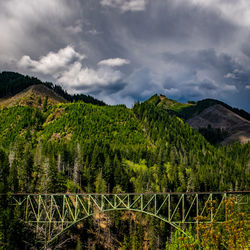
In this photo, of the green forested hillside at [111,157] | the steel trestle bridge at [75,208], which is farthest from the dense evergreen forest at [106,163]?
the steel trestle bridge at [75,208]

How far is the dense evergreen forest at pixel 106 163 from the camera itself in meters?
67.2

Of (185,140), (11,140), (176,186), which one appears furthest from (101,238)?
(185,140)

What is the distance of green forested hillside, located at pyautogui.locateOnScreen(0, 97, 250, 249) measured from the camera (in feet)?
233

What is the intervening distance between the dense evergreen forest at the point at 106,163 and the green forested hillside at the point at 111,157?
239 millimetres

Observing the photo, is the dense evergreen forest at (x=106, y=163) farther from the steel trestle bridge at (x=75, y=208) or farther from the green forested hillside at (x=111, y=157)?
the steel trestle bridge at (x=75, y=208)

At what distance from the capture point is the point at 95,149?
318 ft

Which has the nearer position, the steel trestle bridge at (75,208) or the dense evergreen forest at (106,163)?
the steel trestle bridge at (75,208)

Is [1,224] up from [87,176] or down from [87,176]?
down

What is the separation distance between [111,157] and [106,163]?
11.3 m

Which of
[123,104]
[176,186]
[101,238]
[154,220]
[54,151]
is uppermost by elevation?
[123,104]

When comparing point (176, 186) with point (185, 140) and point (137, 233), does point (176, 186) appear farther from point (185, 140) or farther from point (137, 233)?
point (185, 140)

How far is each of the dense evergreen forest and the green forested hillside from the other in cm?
24

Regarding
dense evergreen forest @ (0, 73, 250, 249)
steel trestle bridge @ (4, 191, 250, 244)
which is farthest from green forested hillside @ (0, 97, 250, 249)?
steel trestle bridge @ (4, 191, 250, 244)

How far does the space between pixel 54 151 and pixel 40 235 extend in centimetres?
4008
